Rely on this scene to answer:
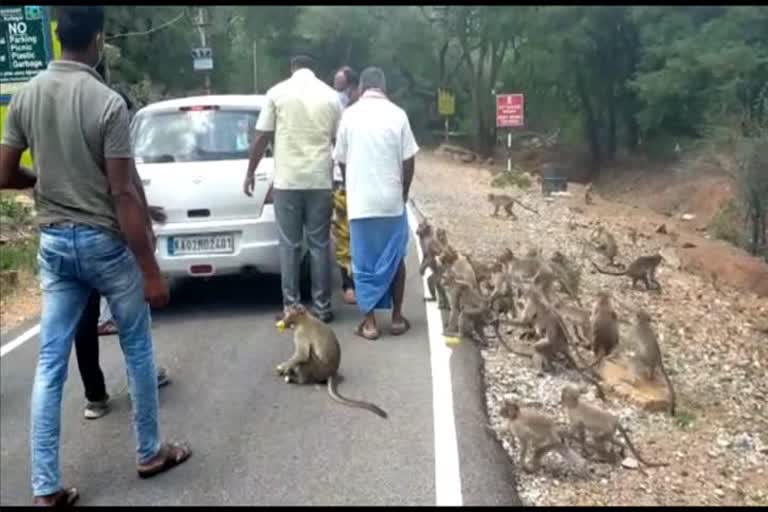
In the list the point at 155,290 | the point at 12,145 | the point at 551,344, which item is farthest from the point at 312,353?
the point at 12,145

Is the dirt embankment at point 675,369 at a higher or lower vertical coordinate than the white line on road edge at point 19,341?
lower

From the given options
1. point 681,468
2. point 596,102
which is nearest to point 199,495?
point 681,468

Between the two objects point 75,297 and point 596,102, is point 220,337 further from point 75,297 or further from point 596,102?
point 596,102

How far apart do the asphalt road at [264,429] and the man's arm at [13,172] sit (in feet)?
5.64

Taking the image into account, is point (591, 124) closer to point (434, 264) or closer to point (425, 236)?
point (425, 236)

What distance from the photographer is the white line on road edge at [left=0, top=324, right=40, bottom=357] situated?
8.72 meters

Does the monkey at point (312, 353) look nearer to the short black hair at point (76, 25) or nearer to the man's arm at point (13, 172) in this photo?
the man's arm at point (13, 172)

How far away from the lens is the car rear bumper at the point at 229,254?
8891 mm

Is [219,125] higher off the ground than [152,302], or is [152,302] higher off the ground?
[219,125]

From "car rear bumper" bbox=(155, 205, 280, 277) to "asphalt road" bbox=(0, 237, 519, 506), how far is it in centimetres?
54

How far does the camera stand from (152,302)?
5.21 metres

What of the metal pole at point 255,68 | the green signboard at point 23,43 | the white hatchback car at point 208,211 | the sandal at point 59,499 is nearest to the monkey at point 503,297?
the white hatchback car at point 208,211

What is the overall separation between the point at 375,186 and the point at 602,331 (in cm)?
218

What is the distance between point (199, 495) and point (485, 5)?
36030 mm
